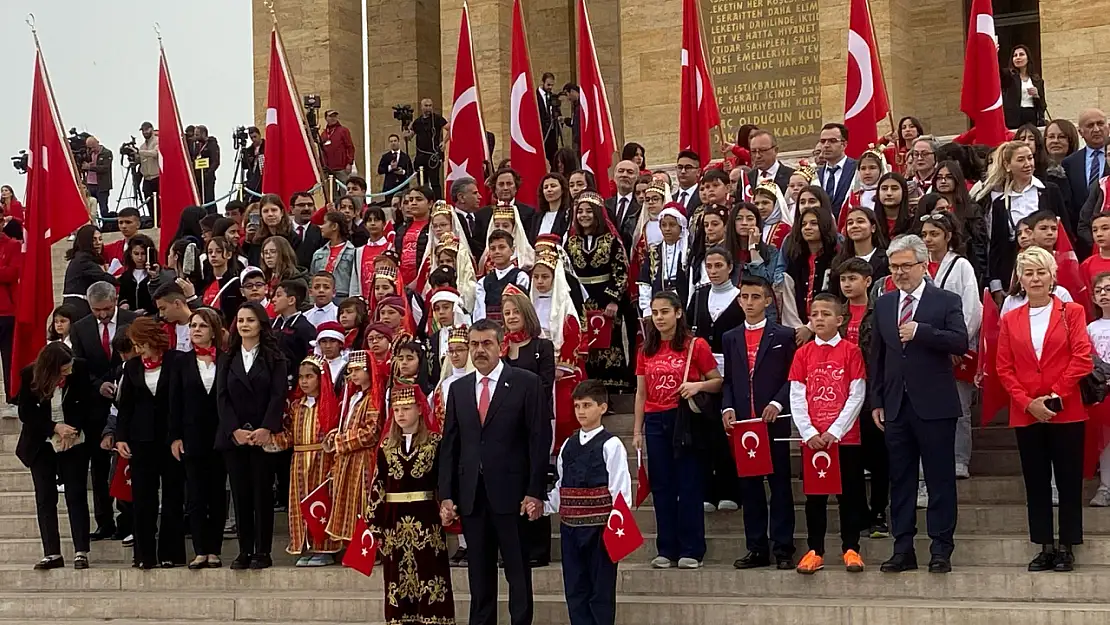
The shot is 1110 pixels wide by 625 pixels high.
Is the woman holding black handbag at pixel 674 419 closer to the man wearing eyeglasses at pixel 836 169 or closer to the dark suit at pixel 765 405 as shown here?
the dark suit at pixel 765 405

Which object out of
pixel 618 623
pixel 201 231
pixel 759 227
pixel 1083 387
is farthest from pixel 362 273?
pixel 1083 387

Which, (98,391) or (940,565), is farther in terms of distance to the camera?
(98,391)

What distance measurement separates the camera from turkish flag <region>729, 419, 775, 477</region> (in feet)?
35.4

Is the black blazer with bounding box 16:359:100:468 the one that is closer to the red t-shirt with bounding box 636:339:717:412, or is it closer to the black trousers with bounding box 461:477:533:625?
the black trousers with bounding box 461:477:533:625

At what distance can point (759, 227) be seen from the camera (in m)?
12.4

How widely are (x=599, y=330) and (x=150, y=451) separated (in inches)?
143

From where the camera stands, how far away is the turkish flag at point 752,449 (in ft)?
35.4

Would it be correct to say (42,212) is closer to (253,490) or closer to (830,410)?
(253,490)

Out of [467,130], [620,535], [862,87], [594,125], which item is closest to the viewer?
[620,535]

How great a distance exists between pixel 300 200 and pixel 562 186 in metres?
3.15

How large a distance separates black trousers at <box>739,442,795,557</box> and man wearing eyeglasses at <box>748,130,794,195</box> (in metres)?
3.98

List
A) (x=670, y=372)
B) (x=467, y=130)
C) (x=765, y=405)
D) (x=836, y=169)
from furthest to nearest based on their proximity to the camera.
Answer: (x=467, y=130) → (x=836, y=169) → (x=670, y=372) → (x=765, y=405)

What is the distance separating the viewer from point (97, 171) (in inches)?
1049

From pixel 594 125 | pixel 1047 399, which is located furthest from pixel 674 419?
pixel 594 125
